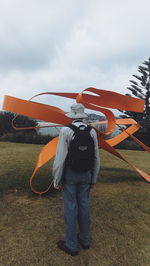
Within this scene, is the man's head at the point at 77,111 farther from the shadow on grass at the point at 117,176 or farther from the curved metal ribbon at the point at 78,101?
the shadow on grass at the point at 117,176

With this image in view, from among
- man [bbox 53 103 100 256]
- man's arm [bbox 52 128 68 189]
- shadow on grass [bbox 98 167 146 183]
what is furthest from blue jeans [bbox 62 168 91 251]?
shadow on grass [bbox 98 167 146 183]

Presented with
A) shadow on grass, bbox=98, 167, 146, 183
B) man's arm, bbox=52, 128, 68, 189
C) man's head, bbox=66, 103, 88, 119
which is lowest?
shadow on grass, bbox=98, 167, 146, 183

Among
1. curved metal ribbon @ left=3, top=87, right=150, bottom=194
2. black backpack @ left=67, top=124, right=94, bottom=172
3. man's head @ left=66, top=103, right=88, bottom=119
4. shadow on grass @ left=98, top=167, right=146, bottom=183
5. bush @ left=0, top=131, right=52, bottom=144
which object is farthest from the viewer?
bush @ left=0, top=131, right=52, bottom=144

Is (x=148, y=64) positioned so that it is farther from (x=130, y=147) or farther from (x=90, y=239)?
(x=90, y=239)

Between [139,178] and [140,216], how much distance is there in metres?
2.73

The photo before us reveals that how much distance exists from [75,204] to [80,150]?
71cm

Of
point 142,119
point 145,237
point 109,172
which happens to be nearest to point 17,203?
point 145,237

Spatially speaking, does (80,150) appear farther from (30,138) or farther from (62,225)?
(30,138)

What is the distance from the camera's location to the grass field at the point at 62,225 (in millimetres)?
2900

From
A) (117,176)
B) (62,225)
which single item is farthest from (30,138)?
(62,225)

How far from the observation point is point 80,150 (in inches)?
114

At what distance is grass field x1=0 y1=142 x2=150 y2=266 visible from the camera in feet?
9.52

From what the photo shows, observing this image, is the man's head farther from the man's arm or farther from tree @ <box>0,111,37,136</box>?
tree @ <box>0,111,37,136</box>

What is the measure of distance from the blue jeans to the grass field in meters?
0.21
